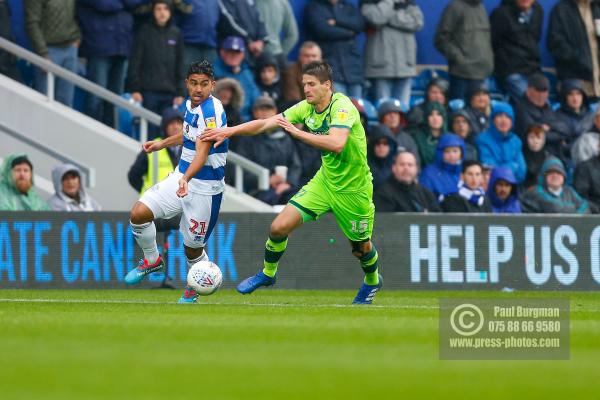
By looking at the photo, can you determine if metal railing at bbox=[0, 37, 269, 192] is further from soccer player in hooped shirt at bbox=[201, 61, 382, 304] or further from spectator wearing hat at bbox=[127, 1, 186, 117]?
soccer player in hooped shirt at bbox=[201, 61, 382, 304]

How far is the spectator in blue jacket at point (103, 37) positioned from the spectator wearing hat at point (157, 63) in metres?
0.21

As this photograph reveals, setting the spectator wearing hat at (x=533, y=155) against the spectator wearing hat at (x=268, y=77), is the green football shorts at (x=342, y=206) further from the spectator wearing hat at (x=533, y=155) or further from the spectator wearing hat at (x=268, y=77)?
the spectator wearing hat at (x=533, y=155)

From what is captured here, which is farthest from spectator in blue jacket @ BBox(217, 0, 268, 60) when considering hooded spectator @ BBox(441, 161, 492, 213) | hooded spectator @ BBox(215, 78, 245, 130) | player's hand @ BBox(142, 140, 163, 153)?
player's hand @ BBox(142, 140, 163, 153)

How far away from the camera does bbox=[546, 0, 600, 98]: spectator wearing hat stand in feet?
79.0

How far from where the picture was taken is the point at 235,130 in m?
14.0

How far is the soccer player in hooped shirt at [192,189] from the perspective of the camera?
14.2 metres

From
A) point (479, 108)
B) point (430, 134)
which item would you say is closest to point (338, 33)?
point (430, 134)

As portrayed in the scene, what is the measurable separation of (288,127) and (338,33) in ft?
27.9

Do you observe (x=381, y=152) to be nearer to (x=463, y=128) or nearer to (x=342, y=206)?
(x=463, y=128)

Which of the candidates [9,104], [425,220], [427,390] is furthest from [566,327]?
[9,104]

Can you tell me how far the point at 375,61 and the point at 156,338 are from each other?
1269 centimetres

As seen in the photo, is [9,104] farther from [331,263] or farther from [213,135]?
[213,135]

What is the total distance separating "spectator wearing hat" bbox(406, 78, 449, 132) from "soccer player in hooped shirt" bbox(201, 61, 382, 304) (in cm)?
673

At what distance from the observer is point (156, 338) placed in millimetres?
10562
